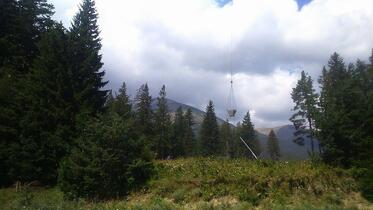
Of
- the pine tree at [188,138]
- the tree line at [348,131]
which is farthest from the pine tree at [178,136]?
the tree line at [348,131]

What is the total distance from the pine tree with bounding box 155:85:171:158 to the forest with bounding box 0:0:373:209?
3870 centimetres

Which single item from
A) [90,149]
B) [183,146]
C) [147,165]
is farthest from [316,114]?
[183,146]

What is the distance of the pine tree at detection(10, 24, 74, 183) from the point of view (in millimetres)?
27281

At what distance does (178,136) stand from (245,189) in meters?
66.0

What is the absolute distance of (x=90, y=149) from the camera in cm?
2184

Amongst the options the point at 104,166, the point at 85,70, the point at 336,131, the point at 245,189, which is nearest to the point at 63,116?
the point at 85,70

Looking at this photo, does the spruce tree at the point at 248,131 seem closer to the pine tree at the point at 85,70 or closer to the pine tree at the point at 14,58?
the pine tree at the point at 14,58

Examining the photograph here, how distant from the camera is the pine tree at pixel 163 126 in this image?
76688 millimetres

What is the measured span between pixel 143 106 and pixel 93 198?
54165mm

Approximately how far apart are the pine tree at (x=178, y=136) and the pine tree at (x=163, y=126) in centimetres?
166

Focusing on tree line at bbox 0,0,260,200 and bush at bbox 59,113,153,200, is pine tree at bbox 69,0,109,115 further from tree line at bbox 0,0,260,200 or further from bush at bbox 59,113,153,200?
bush at bbox 59,113,153,200

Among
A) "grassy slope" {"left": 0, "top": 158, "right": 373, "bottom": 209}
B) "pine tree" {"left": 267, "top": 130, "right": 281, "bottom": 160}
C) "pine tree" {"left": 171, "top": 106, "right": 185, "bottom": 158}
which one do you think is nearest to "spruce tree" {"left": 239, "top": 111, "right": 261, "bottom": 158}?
"pine tree" {"left": 267, "top": 130, "right": 281, "bottom": 160}

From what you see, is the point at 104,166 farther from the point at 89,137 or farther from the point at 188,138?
the point at 188,138

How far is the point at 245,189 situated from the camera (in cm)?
1939
